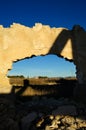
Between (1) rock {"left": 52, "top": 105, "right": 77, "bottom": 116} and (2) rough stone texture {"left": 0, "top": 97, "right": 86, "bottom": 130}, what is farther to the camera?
(1) rock {"left": 52, "top": 105, "right": 77, "bottom": 116}

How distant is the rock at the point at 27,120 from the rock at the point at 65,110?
652 millimetres

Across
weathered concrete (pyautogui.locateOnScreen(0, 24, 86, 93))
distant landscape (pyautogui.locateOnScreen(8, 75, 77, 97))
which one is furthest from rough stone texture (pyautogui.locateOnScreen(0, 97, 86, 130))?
distant landscape (pyautogui.locateOnScreen(8, 75, 77, 97))

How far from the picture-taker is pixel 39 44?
11562 mm

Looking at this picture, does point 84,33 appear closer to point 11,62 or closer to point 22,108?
point 11,62

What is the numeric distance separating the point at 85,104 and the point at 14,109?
2.49m

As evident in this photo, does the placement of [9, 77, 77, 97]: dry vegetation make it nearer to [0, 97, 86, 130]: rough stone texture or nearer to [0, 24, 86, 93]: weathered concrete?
[0, 24, 86, 93]: weathered concrete

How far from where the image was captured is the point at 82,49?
38.9ft

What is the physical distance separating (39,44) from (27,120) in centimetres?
353

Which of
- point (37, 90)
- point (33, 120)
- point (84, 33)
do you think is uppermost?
point (84, 33)

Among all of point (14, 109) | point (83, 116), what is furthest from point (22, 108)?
point (83, 116)

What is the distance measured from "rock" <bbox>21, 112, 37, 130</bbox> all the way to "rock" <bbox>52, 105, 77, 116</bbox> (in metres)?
0.65

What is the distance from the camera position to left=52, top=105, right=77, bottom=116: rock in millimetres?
9375

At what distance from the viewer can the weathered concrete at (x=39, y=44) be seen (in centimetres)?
1136

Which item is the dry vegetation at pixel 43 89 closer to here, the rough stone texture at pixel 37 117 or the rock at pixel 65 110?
the rough stone texture at pixel 37 117
